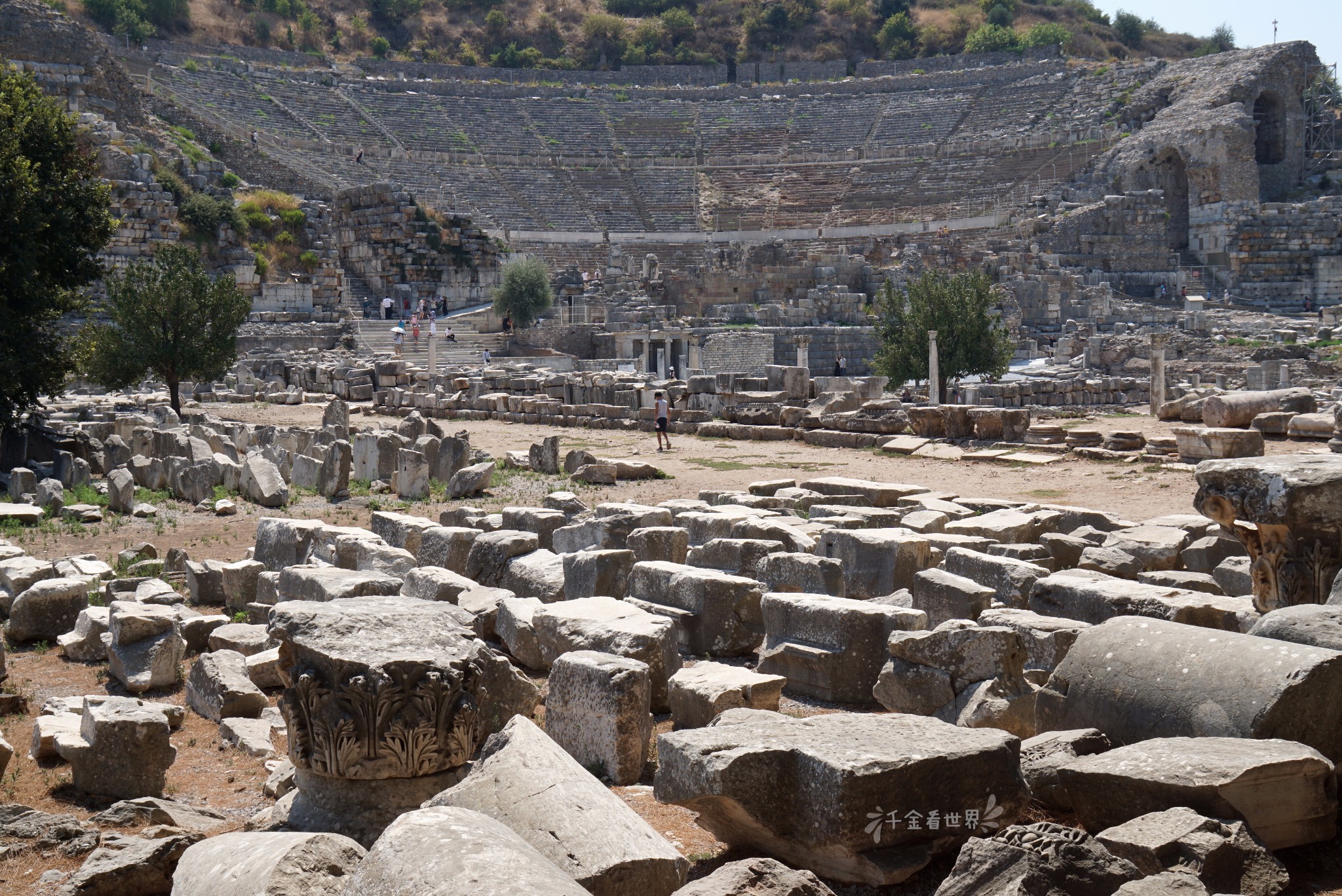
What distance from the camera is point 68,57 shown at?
147 feet

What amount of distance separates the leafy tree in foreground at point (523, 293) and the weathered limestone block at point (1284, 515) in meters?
36.3

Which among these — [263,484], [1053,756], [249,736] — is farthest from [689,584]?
[263,484]

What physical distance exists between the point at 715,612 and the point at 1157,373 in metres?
18.2

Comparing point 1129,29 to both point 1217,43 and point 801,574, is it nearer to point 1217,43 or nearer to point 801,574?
point 1217,43

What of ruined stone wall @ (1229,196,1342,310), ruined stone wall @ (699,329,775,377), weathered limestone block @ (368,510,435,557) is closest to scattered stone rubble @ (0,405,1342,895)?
weathered limestone block @ (368,510,435,557)

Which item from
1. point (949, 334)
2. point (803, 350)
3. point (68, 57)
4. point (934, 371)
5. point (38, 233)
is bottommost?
point (934, 371)

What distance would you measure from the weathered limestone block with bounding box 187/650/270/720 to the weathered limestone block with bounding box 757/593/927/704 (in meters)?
3.17

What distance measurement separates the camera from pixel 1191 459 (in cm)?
1641

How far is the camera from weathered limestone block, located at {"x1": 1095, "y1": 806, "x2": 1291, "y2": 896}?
4051mm

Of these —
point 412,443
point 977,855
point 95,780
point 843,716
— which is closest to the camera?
point 977,855

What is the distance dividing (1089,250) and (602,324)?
17.5 metres

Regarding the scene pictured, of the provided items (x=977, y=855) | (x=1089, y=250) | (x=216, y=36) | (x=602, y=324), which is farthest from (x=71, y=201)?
(x=216, y=36)

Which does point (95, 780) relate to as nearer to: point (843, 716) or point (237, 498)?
point (843, 716)

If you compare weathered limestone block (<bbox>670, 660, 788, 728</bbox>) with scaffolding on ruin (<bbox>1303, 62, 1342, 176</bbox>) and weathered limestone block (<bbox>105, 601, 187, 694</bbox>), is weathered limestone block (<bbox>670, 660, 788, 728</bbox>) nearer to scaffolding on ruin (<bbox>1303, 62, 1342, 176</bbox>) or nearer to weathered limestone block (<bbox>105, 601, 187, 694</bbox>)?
weathered limestone block (<bbox>105, 601, 187, 694</bbox>)
